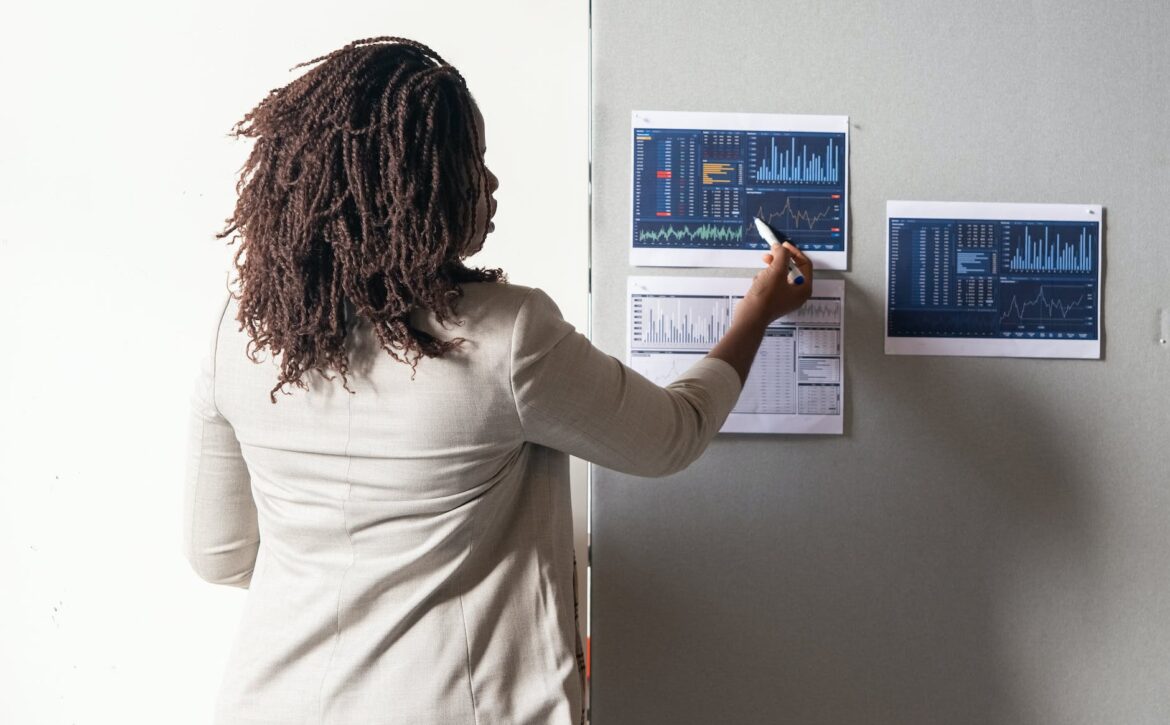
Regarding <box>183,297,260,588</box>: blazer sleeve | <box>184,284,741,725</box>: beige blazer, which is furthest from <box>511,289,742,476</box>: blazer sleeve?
<box>183,297,260,588</box>: blazer sleeve

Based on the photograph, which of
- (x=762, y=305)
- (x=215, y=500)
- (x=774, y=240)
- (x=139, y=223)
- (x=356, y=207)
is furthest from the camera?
(x=139, y=223)

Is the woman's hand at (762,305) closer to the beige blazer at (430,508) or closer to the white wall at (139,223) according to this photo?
the beige blazer at (430,508)

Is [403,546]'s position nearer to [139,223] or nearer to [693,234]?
[693,234]

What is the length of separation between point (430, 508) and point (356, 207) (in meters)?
0.33

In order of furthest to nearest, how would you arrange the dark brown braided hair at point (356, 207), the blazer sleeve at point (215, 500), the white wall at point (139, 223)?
the white wall at point (139, 223) → the blazer sleeve at point (215, 500) → the dark brown braided hair at point (356, 207)

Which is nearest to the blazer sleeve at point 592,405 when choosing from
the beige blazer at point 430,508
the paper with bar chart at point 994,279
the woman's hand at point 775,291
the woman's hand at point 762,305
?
the beige blazer at point 430,508

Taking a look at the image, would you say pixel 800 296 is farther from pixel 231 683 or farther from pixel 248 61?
pixel 248 61

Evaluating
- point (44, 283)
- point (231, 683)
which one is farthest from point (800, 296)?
point (44, 283)

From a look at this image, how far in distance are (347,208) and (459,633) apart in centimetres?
48

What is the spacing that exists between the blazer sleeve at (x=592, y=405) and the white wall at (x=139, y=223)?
72 cm

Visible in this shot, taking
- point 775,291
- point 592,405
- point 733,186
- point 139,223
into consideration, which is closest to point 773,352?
point 775,291

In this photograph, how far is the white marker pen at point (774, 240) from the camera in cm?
134

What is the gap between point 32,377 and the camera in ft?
5.58

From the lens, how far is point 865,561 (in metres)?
1.42
